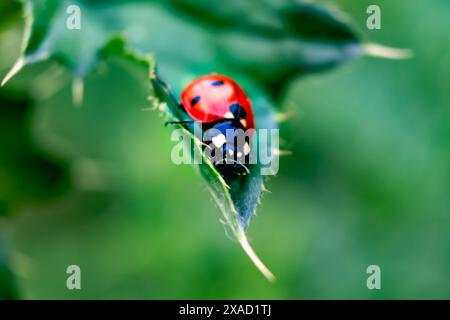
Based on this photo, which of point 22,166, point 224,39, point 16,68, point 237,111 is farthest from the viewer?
point 22,166

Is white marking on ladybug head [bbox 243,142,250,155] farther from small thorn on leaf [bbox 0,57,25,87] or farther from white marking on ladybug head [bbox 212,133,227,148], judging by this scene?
small thorn on leaf [bbox 0,57,25,87]

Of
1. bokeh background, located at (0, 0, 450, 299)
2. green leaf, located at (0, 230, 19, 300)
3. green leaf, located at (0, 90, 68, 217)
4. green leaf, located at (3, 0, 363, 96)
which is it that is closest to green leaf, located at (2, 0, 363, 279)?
green leaf, located at (3, 0, 363, 96)

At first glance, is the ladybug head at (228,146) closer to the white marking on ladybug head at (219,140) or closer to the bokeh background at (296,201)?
the white marking on ladybug head at (219,140)

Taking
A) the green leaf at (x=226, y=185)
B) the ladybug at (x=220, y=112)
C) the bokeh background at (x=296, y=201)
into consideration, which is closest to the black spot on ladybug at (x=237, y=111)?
the ladybug at (x=220, y=112)

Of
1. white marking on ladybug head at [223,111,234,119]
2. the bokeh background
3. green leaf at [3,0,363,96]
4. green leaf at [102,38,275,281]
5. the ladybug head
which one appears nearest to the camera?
green leaf at [102,38,275,281]

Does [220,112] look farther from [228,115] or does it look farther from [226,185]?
[226,185]

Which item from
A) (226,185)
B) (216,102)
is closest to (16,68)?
(216,102)
